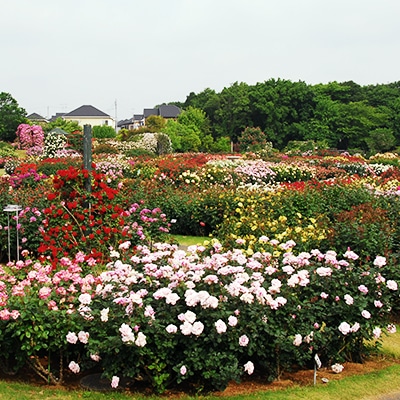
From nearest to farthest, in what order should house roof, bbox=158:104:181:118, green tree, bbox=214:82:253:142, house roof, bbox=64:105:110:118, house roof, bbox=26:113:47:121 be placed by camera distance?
1. green tree, bbox=214:82:253:142
2. house roof, bbox=158:104:181:118
3. house roof, bbox=26:113:47:121
4. house roof, bbox=64:105:110:118

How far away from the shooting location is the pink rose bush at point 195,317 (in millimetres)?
3479

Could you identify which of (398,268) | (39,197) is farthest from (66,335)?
(39,197)

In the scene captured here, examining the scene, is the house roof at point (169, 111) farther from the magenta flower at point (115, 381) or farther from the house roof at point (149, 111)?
the magenta flower at point (115, 381)

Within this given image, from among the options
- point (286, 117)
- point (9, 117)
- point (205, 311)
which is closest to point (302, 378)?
point (205, 311)

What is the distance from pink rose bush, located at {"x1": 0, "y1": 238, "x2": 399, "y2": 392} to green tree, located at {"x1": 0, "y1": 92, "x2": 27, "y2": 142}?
163 feet

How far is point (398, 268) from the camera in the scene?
4613 millimetres

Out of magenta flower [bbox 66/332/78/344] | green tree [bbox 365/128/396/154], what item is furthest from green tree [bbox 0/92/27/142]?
magenta flower [bbox 66/332/78/344]

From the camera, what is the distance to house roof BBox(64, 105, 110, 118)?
9156cm

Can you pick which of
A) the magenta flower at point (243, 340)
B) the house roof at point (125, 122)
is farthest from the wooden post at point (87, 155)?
the house roof at point (125, 122)

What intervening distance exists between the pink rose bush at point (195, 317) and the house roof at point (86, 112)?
295 ft

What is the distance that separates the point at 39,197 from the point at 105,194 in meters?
1.61

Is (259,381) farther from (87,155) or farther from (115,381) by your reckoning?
(87,155)

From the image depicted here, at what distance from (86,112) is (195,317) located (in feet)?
305

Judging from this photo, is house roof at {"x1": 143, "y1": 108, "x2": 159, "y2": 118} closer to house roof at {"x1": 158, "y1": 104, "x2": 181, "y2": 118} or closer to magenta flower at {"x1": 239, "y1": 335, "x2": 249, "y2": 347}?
house roof at {"x1": 158, "y1": 104, "x2": 181, "y2": 118}
